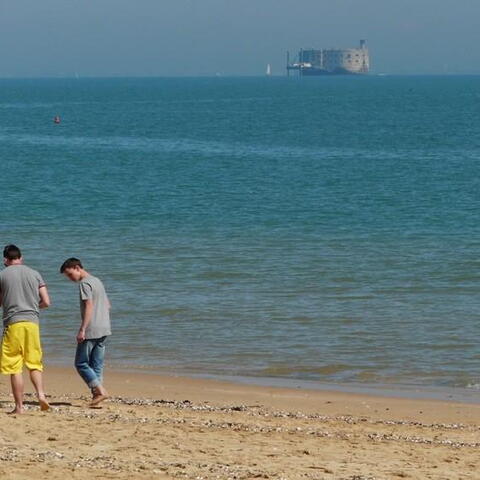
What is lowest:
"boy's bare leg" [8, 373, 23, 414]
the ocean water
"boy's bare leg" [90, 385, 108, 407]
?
the ocean water

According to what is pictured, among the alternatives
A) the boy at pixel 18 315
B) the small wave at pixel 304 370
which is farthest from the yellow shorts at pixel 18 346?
the small wave at pixel 304 370

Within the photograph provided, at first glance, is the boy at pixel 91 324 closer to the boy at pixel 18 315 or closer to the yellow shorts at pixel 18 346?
the boy at pixel 18 315

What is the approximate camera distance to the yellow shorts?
11.1m

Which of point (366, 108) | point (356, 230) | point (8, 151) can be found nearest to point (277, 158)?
point (8, 151)

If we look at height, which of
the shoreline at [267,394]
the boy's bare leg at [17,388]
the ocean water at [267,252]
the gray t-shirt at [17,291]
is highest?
the gray t-shirt at [17,291]

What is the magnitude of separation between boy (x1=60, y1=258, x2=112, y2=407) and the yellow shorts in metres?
0.50

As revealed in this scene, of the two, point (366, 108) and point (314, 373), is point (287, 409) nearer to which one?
point (314, 373)

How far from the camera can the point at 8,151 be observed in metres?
63.6

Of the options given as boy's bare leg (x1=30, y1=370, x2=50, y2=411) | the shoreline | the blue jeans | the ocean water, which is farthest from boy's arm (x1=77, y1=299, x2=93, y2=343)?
the ocean water

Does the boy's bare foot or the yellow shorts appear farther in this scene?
the boy's bare foot

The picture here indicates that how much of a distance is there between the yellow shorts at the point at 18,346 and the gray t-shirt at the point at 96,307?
0.54 m

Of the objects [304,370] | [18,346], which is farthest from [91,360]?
[304,370]

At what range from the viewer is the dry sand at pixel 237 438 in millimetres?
9164

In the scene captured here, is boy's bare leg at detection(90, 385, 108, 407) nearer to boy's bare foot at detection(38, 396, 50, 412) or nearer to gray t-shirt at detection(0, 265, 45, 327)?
boy's bare foot at detection(38, 396, 50, 412)
